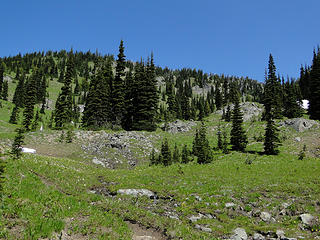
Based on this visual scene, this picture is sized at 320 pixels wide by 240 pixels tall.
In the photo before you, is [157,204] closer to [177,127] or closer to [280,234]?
[280,234]

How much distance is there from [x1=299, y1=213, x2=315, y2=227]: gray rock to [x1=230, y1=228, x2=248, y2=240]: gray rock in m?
3.64

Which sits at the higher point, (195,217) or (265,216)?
(265,216)

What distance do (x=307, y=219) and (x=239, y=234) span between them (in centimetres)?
434

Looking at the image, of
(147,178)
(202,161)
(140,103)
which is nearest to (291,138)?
(202,161)

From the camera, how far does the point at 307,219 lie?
10.6 metres

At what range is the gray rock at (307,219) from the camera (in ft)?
33.9

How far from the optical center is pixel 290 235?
8.91m

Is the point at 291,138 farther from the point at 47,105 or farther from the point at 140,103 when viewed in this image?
the point at 47,105

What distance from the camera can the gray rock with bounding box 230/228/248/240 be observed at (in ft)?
29.4

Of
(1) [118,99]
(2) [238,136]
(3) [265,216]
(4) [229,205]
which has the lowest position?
(3) [265,216]

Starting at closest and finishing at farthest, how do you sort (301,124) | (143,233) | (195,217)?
(143,233)
(195,217)
(301,124)

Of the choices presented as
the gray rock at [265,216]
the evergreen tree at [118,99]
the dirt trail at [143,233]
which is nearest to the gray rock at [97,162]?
the dirt trail at [143,233]

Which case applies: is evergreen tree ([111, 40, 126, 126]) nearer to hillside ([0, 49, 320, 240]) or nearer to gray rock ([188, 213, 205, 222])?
hillside ([0, 49, 320, 240])

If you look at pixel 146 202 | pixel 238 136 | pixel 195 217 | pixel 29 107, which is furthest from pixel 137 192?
pixel 29 107
